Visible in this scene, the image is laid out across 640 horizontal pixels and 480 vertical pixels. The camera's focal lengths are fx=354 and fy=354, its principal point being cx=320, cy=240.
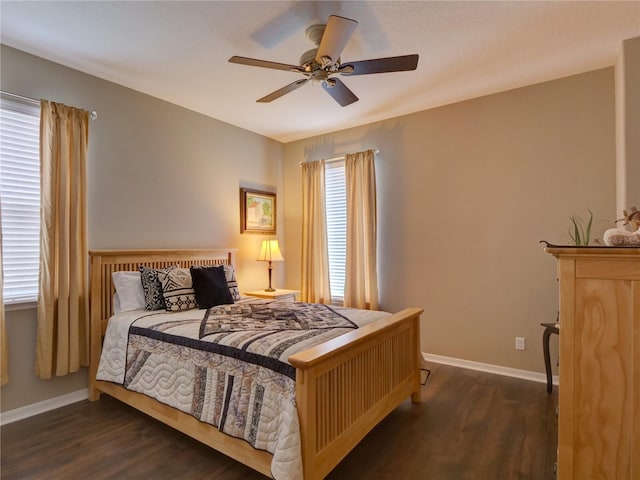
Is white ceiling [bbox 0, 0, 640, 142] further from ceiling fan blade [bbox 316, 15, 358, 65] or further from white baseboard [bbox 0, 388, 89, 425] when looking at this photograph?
white baseboard [bbox 0, 388, 89, 425]

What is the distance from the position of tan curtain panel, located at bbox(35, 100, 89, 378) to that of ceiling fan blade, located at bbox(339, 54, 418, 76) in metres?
2.18

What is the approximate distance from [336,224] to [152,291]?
2.33m

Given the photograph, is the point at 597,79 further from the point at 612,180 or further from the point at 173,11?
the point at 173,11

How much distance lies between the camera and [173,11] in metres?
2.20

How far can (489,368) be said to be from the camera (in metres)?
3.44

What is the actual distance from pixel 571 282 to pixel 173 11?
261 cm

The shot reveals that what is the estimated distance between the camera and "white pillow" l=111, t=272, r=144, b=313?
289cm

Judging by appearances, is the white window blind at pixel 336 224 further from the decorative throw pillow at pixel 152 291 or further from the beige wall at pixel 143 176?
the decorative throw pillow at pixel 152 291

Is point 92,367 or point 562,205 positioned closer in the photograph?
point 92,367

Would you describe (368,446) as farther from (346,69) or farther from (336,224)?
(336,224)

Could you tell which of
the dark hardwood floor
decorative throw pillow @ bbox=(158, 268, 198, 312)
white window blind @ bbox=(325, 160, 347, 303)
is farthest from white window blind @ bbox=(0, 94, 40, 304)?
white window blind @ bbox=(325, 160, 347, 303)

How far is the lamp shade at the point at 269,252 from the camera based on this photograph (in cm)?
435

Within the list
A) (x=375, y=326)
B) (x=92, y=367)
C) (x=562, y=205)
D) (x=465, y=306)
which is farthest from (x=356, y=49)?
(x=92, y=367)

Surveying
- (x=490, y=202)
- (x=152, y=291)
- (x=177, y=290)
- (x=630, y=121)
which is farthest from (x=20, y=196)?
(x=630, y=121)
